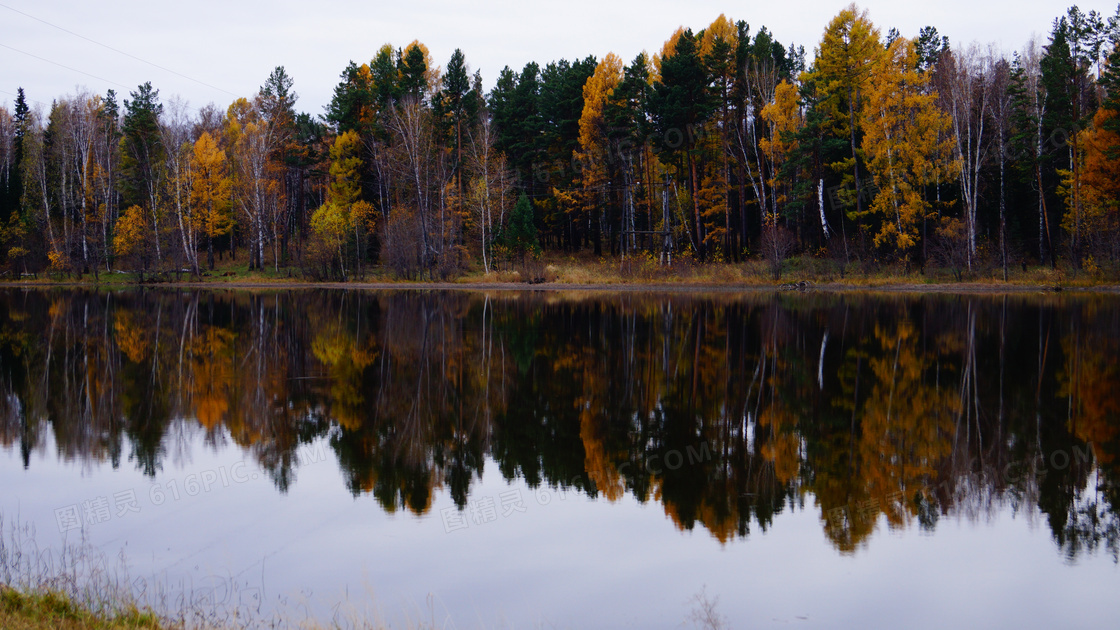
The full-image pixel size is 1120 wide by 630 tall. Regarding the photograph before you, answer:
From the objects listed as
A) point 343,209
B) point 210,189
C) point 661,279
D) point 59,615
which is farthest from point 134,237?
point 59,615

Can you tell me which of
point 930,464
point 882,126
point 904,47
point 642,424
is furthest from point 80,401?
point 904,47

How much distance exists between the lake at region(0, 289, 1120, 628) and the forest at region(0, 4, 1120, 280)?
88.2 feet

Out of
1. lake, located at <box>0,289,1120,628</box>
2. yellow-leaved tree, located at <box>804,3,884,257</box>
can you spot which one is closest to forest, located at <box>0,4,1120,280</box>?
yellow-leaved tree, located at <box>804,3,884,257</box>

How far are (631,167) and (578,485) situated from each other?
4593cm

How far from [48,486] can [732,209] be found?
50.3 m

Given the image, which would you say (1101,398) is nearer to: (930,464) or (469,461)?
(930,464)

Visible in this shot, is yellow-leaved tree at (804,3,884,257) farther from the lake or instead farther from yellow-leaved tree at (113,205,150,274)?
yellow-leaved tree at (113,205,150,274)

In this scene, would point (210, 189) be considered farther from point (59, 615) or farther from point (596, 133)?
point (59, 615)

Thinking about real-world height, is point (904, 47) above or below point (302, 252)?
above

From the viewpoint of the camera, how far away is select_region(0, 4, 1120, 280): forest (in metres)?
42.5

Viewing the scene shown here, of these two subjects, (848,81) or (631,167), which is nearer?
(848,81)

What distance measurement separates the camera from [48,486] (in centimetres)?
866

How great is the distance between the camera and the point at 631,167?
173ft

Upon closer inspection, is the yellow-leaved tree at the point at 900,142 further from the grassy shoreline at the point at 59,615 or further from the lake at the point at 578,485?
the grassy shoreline at the point at 59,615
